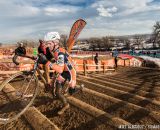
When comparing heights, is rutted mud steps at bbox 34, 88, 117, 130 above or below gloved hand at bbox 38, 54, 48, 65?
below

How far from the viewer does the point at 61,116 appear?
569 cm

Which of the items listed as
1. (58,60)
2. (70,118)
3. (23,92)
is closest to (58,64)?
(58,60)

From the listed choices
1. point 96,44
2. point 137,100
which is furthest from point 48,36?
point 96,44

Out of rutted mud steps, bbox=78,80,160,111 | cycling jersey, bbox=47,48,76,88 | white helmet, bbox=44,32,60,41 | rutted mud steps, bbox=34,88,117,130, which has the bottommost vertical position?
rutted mud steps, bbox=78,80,160,111

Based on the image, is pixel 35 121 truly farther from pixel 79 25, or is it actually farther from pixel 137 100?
pixel 79 25

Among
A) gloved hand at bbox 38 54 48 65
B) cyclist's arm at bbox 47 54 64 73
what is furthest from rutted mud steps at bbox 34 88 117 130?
gloved hand at bbox 38 54 48 65

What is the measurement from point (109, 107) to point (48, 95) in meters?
2.32

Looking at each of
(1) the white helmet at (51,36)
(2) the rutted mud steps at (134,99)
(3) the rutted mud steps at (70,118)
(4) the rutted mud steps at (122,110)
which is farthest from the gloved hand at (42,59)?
(2) the rutted mud steps at (134,99)

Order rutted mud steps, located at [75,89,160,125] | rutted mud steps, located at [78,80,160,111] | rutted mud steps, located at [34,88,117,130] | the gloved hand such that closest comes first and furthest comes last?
rutted mud steps, located at [34,88,117,130]
rutted mud steps, located at [75,89,160,125]
the gloved hand
rutted mud steps, located at [78,80,160,111]

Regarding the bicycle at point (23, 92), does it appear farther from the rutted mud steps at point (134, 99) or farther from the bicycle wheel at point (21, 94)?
the rutted mud steps at point (134, 99)

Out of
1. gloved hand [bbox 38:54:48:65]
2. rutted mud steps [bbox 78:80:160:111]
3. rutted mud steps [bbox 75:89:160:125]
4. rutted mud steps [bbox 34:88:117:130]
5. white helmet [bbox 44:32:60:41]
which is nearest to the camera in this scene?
rutted mud steps [bbox 34:88:117:130]

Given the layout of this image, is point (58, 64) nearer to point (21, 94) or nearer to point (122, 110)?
point (21, 94)

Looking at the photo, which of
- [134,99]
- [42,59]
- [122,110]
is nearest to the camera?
[42,59]

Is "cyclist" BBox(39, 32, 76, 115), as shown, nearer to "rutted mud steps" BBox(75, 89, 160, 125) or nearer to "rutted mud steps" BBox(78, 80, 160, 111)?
"rutted mud steps" BBox(75, 89, 160, 125)
